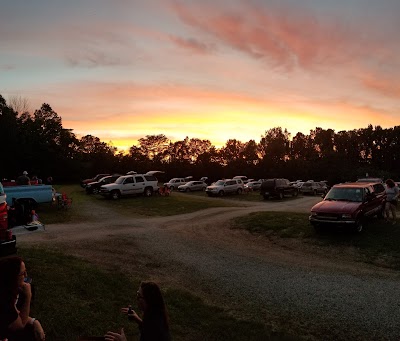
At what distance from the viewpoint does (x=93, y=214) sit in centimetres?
2172

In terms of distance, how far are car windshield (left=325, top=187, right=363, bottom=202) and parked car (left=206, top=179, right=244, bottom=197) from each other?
72.9 feet

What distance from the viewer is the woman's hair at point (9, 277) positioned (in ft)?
11.9

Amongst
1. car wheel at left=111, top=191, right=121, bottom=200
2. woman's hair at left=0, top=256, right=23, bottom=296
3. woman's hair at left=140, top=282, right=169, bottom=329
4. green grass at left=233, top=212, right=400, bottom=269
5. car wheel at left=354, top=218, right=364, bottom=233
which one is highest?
woman's hair at left=0, top=256, right=23, bottom=296

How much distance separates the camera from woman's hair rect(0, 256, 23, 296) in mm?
3619

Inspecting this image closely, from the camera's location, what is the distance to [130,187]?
30.5 meters

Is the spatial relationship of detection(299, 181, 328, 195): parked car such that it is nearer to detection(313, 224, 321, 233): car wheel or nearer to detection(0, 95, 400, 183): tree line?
detection(0, 95, 400, 183): tree line

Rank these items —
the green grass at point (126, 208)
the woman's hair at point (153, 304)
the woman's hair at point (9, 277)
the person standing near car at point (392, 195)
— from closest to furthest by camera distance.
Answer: the woman's hair at point (9, 277) < the woman's hair at point (153, 304) < the person standing near car at point (392, 195) < the green grass at point (126, 208)

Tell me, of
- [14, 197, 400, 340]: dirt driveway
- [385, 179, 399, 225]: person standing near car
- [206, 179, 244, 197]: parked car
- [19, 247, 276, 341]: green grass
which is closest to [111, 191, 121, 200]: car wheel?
[206, 179, 244, 197]: parked car

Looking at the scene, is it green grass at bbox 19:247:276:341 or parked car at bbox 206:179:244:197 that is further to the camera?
parked car at bbox 206:179:244:197

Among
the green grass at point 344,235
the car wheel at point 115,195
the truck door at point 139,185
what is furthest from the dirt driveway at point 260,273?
the truck door at point 139,185

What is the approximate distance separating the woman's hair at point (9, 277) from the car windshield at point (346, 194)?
14.0 m

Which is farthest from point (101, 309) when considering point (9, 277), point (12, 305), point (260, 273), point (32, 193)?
point (32, 193)

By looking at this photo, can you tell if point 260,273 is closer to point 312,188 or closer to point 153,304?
point 153,304

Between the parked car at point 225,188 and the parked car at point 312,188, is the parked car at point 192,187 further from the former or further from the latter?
the parked car at point 312,188
